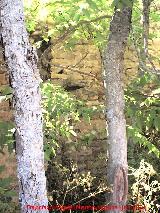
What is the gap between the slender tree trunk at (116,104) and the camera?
3.21 metres

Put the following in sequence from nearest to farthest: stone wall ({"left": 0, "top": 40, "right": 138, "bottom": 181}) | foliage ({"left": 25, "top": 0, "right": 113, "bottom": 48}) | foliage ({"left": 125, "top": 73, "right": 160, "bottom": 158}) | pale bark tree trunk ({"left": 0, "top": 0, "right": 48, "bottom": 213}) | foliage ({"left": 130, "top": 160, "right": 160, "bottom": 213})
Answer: pale bark tree trunk ({"left": 0, "top": 0, "right": 48, "bottom": 213}), foliage ({"left": 130, "top": 160, "right": 160, "bottom": 213}), foliage ({"left": 125, "top": 73, "right": 160, "bottom": 158}), foliage ({"left": 25, "top": 0, "right": 113, "bottom": 48}), stone wall ({"left": 0, "top": 40, "right": 138, "bottom": 181})

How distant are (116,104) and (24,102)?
115 cm

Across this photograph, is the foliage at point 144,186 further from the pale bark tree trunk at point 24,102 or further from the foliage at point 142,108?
the pale bark tree trunk at point 24,102

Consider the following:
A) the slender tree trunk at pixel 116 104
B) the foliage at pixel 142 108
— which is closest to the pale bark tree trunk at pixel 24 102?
the slender tree trunk at pixel 116 104

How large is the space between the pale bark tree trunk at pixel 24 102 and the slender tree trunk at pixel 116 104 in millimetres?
1051

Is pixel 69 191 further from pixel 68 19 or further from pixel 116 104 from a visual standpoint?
pixel 68 19

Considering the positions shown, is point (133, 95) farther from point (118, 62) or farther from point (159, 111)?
point (118, 62)

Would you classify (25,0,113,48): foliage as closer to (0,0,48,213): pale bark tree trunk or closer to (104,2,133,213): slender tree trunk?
(104,2,133,213): slender tree trunk

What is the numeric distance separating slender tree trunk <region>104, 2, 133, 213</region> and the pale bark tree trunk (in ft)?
3.45

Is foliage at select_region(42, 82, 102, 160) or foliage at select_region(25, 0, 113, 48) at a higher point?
foliage at select_region(25, 0, 113, 48)

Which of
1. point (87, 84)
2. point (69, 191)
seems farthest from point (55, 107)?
point (87, 84)

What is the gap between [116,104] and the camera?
3275 millimetres

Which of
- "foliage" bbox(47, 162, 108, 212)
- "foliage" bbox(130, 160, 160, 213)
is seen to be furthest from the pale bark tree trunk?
"foliage" bbox(47, 162, 108, 212)

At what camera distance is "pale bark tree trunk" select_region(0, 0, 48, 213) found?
228cm
